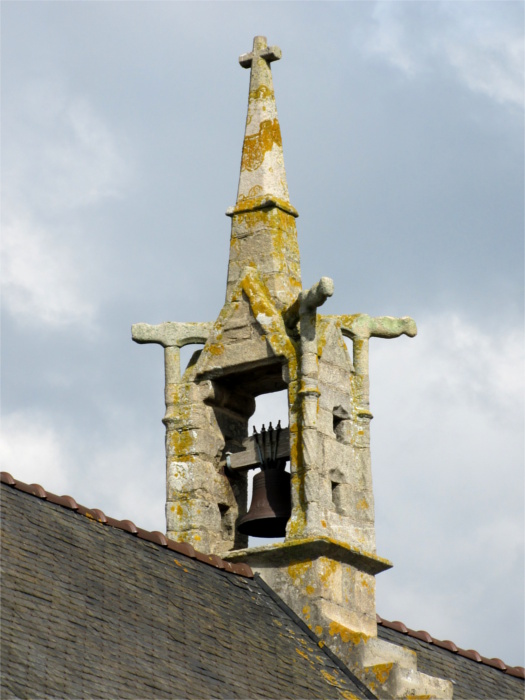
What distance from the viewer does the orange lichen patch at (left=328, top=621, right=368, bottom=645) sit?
763 inches

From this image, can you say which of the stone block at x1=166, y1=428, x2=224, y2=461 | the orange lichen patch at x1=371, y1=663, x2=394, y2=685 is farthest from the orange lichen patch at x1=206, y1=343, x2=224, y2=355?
the orange lichen patch at x1=371, y1=663, x2=394, y2=685

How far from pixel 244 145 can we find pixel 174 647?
7.09m

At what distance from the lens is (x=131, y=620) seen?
17.2 m

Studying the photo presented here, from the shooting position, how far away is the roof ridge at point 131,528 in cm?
1797

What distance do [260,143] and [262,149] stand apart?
3.1 inches

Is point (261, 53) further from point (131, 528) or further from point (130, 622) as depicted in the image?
point (130, 622)

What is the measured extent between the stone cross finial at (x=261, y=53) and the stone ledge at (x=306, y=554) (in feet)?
18.8

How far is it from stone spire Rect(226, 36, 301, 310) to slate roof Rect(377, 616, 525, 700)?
150 inches

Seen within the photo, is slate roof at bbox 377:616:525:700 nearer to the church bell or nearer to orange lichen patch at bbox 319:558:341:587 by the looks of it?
orange lichen patch at bbox 319:558:341:587

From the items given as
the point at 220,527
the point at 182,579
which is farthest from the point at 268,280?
the point at 182,579

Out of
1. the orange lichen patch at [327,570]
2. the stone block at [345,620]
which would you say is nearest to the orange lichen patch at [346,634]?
the stone block at [345,620]

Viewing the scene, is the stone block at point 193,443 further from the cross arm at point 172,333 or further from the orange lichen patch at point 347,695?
the orange lichen patch at point 347,695

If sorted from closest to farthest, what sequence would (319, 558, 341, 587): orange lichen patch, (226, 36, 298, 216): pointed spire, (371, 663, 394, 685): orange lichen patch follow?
(371, 663, 394, 685): orange lichen patch → (319, 558, 341, 587): orange lichen patch → (226, 36, 298, 216): pointed spire

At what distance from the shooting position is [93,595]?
56.1 ft
